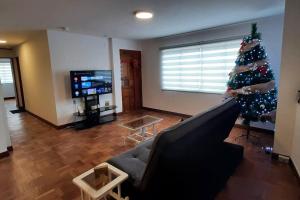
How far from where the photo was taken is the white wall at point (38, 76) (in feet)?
13.9

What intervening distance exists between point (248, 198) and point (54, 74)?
14.2 feet

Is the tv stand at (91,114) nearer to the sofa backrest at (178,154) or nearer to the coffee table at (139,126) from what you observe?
the coffee table at (139,126)

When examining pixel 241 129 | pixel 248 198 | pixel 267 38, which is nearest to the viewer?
pixel 248 198

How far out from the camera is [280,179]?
86.1 inches

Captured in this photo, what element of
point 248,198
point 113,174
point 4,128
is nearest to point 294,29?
point 248,198

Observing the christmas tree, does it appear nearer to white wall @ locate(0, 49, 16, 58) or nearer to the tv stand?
the tv stand

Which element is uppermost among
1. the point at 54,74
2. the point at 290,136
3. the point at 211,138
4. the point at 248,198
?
the point at 54,74

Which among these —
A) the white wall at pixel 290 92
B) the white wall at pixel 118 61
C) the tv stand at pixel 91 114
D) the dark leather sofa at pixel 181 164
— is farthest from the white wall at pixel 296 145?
the white wall at pixel 118 61

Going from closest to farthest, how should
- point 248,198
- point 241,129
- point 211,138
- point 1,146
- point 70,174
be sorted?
point 211,138 < point 248,198 < point 70,174 < point 1,146 < point 241,129

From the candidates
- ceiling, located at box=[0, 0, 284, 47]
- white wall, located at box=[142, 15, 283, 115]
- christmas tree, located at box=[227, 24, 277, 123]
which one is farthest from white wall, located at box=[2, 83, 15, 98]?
christmas tree, located at box=[227, 24, 277, 123]

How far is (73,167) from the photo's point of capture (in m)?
2.58

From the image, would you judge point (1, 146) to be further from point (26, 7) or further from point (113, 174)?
point (113, 174)

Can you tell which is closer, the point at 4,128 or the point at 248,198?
the point at 248,198

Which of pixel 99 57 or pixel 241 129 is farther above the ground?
pixel 99 57
